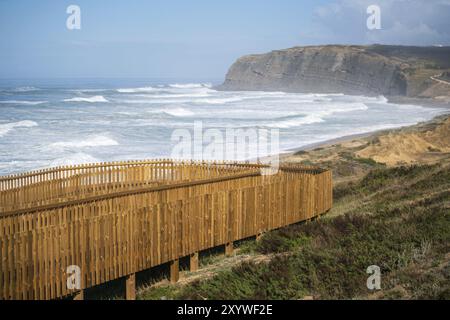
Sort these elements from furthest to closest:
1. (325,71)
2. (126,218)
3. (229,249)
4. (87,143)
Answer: (325,71) → (87,143) → (229,249) → (126,218)

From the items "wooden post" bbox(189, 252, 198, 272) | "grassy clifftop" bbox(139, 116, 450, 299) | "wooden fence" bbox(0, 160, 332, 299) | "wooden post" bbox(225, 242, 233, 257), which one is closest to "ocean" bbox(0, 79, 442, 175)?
"wooden fence" bbox(0, 160, 332, 299)

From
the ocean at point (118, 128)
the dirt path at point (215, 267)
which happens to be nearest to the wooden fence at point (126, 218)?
the dirt path at point (215, 267)

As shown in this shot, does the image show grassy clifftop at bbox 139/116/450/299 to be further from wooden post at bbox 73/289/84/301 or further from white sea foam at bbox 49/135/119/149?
white sea foam at bbox 49/135/119/149

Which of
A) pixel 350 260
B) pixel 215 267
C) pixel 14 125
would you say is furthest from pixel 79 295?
pixel 14 125

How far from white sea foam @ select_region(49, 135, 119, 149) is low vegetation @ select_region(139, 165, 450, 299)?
26953 mm

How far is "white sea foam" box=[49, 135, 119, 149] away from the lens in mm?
37219

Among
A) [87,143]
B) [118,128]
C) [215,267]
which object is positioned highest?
[215,267]

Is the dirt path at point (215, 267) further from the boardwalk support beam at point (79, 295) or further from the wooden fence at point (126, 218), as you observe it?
the boardwalk support beam at point (79, 295)

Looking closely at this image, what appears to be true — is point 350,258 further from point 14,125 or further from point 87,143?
point 14,125

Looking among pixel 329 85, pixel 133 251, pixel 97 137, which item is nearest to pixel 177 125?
pixel 97 137

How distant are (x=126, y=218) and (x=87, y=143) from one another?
100 ft

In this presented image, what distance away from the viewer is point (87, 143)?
39406 millimetres

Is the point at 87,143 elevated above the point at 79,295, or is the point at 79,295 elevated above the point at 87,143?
the point at 79,295
